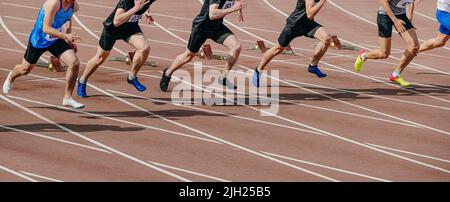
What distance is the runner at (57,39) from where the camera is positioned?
15055 mm

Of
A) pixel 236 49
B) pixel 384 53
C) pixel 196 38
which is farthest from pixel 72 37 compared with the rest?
pixel 384 53

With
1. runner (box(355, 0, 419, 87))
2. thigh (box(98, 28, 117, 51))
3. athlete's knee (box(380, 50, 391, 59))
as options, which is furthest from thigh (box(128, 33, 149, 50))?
athlete's knee (box(380, 50, 391, 59))

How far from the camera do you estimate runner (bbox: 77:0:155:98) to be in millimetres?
16422

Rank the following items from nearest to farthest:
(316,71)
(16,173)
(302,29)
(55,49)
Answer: (16,173), (55,49), (302,29), (316,71)

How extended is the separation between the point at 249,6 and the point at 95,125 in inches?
556

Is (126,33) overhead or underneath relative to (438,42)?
overhead

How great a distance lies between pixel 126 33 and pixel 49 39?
1.65m

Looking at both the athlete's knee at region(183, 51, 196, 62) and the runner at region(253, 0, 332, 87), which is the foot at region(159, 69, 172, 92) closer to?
the athlete's knee at region(183, 51, 196, 62)

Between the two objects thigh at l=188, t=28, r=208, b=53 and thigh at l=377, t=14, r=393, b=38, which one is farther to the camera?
thigh at l=377, t=14, r=393, b=38

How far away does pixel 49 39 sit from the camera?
50.5 feet

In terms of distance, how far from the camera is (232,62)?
17688mm

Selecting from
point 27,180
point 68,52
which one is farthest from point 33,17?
point 27,180

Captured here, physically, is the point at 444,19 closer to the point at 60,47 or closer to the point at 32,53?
the point at 60,47

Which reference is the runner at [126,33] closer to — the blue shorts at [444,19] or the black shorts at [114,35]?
the black shorts at [114,35]
